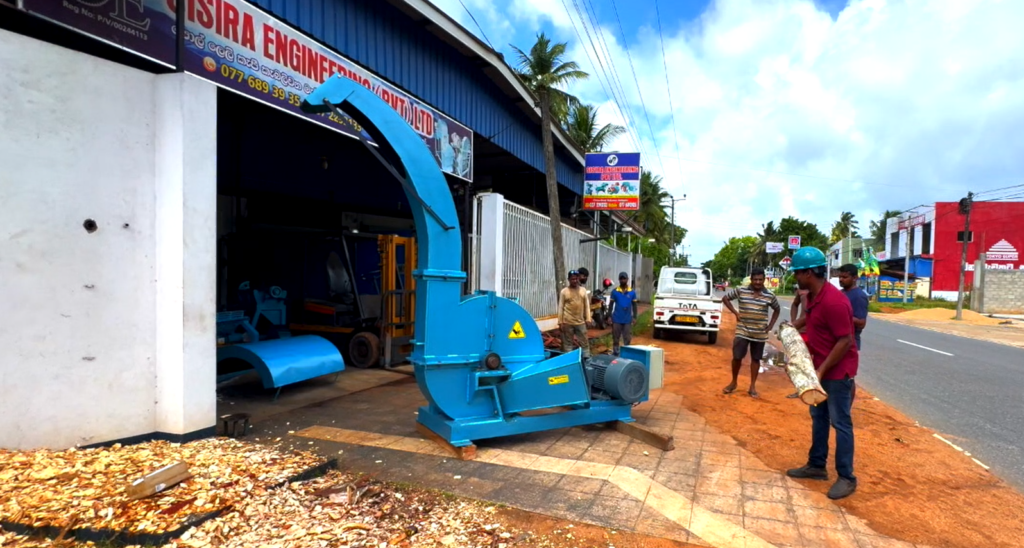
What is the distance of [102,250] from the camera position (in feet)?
13.0

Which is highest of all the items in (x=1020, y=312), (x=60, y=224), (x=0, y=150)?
(x=0, y=150)

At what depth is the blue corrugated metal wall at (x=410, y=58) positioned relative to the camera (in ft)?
22.0

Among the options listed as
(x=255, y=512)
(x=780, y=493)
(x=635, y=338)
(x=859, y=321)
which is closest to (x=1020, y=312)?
(x=635, y=338)

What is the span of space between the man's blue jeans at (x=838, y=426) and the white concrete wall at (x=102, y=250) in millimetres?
4999

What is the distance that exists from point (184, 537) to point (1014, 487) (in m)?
6.14

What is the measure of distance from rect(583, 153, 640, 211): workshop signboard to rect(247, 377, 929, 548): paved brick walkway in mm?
9698

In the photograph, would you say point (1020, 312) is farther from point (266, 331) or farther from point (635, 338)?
point (266, 331)

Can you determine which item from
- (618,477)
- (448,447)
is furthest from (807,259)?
(448,447)

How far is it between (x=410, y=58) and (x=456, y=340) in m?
5.60

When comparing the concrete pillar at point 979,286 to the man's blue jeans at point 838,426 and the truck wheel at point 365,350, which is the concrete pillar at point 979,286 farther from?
the truck wheel at point 365,350

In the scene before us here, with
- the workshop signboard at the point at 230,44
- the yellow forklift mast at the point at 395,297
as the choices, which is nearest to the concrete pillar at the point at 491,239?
→ the yellow forklift mast at the point at 395,297

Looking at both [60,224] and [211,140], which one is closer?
[60,224]

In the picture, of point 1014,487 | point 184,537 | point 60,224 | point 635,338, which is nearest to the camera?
point 184,537

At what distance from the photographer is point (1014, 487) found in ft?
14.5
